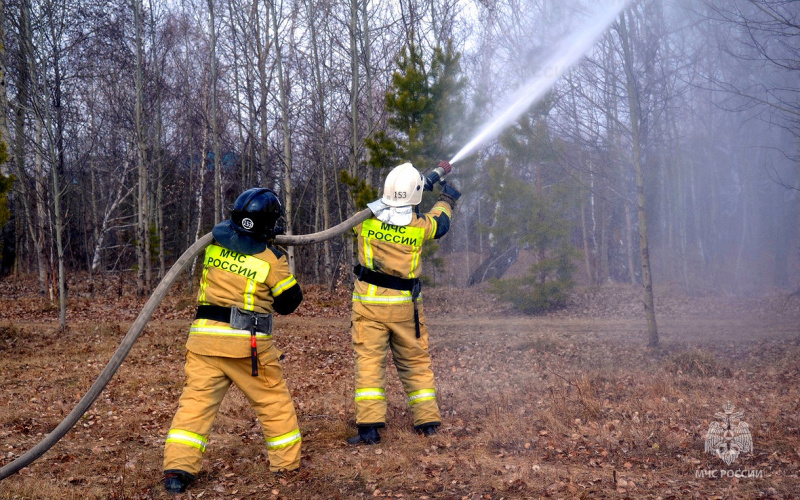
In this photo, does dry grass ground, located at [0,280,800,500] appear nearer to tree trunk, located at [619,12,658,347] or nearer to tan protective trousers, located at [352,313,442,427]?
tan protective trousers, located at [352,313,442,427]

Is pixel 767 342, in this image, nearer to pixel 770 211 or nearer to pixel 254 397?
pixel 254 397

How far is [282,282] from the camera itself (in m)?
5.00

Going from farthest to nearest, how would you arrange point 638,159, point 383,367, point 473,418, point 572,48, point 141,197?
point 141,197 < point 638,159 < point 572,48 < point 473,418 < point 383,367

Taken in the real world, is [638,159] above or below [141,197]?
below

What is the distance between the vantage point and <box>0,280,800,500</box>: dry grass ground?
4660mm

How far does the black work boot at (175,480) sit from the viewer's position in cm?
466

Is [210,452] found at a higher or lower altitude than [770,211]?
lower

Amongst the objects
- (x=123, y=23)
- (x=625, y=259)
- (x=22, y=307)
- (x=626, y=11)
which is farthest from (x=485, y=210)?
(x=626, y=11)

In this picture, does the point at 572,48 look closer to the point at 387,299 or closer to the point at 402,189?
the point at 402,189

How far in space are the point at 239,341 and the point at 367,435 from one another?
1.56m

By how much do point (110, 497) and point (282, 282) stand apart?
6.22 feet

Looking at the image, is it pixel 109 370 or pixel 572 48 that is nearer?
pixel 109 370

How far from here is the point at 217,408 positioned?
4879mm

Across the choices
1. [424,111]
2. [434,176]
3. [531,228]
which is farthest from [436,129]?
[434,176]
